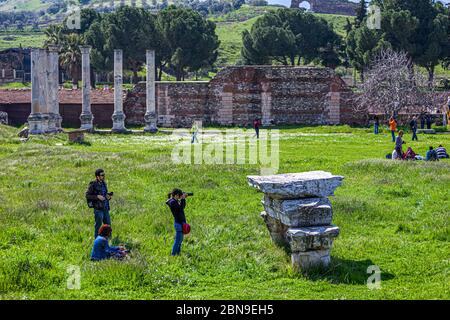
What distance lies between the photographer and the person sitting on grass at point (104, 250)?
1116 cm

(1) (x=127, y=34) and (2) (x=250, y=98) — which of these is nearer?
(2) (x=250, y=98)

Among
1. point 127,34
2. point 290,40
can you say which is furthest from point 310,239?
point 290,40

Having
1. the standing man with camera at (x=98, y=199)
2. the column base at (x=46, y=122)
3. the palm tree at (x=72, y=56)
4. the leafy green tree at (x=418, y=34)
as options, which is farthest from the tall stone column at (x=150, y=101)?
the standing man with camera at (x=98, y=199)

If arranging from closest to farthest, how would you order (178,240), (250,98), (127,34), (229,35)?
(178,240) → (250,98) → (127,34) → (229,35)

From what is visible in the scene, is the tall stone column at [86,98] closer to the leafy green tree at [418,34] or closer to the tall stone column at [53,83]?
the tall stone column at [53,83]

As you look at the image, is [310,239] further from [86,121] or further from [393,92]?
[393,92]

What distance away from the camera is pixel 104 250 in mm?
11289

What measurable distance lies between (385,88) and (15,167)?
32.1 meters

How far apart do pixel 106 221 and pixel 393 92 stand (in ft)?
122

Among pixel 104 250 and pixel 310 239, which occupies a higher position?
pixel 310 239

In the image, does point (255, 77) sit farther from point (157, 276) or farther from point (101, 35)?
point (157, 276)

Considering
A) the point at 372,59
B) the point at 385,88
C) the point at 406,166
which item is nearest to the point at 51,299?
the point at 406,166

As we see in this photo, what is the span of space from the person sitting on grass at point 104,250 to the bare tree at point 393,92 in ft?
122

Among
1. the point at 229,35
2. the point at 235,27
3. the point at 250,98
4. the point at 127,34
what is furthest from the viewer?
the point at 235,27
